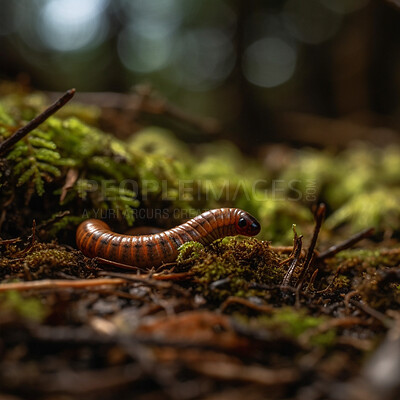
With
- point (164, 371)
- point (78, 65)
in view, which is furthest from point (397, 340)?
point (78, 65)

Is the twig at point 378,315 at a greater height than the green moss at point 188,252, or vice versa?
the green moss at point 188,252

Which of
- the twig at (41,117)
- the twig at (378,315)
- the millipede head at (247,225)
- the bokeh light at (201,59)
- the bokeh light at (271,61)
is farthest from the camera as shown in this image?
the bokeh light at (201,59)

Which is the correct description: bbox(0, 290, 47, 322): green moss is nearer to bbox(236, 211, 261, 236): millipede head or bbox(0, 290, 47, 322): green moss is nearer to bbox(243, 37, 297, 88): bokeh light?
bbox(236, 211, 261, 236): millipede head

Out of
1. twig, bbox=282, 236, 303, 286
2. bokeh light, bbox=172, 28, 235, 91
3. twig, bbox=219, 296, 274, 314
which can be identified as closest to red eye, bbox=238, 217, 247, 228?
twig, bbox=282, 236, 303, 286

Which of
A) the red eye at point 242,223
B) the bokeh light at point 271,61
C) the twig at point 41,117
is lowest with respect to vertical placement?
the red eye at point 242,223

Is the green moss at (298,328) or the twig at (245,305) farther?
the twig at (245,305)

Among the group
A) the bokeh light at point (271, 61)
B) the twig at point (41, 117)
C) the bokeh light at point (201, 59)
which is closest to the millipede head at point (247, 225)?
the twig at point (41, 117)

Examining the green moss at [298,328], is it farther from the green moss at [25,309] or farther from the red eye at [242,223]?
the red eye at [242,223]
